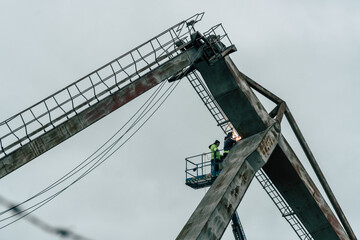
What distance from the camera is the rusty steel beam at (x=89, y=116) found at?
592 inches

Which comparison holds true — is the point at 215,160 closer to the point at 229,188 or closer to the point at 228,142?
the point at 228,142

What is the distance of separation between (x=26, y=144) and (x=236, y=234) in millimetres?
12468

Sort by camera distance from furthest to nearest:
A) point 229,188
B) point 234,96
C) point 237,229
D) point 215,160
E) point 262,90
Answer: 1. point 237,229
2. point 215,160
3. point 262,90
4. point 234,96
5. point 229,188

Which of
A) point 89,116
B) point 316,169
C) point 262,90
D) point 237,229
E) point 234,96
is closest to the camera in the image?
point 89,116

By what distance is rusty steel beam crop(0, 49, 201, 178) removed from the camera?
15047 millimetres

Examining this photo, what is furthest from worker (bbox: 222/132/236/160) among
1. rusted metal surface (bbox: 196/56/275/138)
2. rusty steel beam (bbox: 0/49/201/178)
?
rusty steel beam (bbox: 0/49/201/178)

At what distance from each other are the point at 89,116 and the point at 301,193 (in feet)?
29.2

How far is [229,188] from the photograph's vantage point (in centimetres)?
1716

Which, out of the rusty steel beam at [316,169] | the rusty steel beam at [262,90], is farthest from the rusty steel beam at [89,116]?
the rusty steel beam at [316,169]

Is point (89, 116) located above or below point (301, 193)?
below

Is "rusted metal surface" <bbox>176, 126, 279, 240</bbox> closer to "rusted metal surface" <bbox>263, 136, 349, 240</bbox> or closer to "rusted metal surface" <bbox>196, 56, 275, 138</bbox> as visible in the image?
"rusted metal surface" <bbox>196, 56, 275, 138</bbox>

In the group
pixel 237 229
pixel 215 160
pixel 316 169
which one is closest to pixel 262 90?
pixel 215 160

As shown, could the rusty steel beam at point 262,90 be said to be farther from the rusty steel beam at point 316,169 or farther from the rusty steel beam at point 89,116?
the rusty steel beam at point 89,116

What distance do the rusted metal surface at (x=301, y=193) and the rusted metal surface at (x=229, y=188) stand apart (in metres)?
A: 1.05
